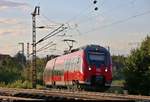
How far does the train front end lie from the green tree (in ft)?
22.2

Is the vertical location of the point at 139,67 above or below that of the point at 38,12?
below

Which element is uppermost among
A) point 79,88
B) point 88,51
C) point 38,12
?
point 38,12

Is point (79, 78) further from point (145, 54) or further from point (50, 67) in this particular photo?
point (50, 67)

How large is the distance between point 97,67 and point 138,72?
9496 mm

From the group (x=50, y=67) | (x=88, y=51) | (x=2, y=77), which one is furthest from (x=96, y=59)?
(x=2, y=77)

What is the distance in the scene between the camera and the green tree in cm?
4219

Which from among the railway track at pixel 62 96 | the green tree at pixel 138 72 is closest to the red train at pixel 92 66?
the green tree at pixel 138 72

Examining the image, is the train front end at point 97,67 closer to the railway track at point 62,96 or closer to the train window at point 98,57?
the train window at point 98,57

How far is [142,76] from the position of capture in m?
43.5

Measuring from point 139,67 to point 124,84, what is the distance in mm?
2085

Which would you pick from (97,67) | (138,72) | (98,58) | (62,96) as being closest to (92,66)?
(97,67)

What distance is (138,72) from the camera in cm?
4372

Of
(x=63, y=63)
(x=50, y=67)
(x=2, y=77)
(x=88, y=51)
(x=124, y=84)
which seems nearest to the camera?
(x=88, y=51)

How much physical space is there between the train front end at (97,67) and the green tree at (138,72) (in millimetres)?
6755
